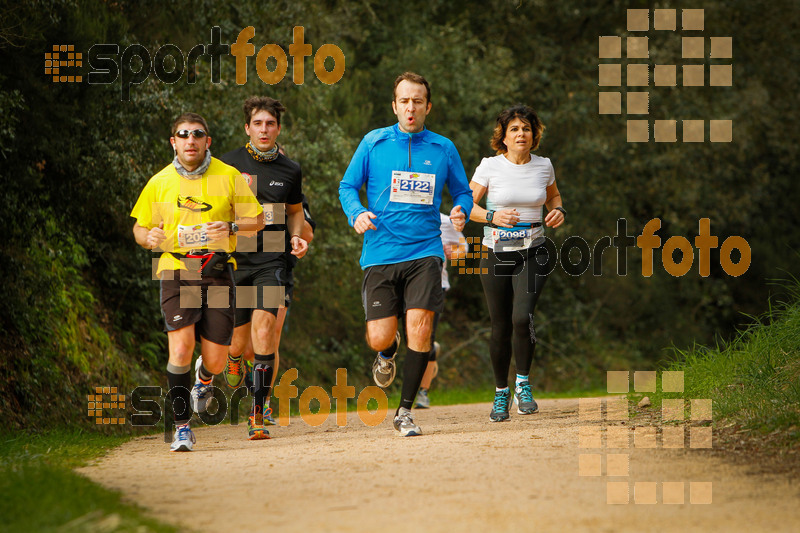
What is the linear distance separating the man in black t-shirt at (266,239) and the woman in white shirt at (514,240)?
5.09 ft

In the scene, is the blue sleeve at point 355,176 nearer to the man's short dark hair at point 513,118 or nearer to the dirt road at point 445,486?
the man's short dark hair at point 513,118

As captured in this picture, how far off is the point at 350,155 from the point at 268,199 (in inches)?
288

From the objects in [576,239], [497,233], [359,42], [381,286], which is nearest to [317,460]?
[381,286]

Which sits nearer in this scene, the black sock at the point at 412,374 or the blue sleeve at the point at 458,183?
the black sock at the point at 412,374

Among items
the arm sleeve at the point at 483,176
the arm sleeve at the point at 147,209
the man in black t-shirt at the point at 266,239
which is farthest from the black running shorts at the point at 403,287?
the arm sleeve at the point at 147,209

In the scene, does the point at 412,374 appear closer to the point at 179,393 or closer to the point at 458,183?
the point at 458,183

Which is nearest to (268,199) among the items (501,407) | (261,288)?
(261,288)

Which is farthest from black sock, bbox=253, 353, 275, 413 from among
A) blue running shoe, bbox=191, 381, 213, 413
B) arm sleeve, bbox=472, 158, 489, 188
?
arm sleeve, bbox=472, 158, 489, 188

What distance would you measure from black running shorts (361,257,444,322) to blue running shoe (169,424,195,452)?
1.53 m

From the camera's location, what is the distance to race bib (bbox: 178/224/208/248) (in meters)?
7.08

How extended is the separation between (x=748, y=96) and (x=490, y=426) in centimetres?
1744

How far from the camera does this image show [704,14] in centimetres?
2278

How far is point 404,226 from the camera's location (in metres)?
7.30

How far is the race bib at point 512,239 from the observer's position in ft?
27.0
